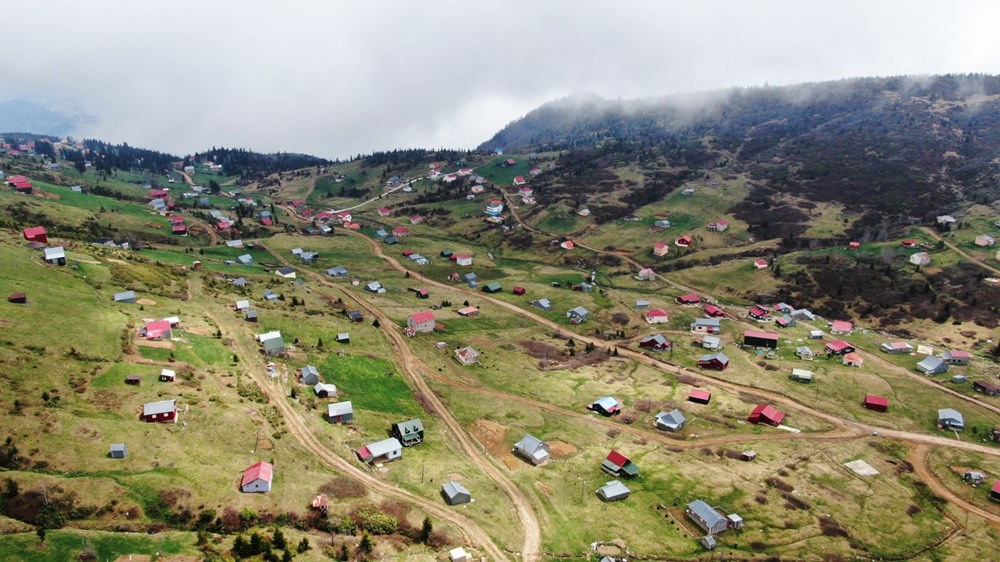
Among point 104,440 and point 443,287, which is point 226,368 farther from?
point 443,287

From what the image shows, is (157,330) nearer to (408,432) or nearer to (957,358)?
(408,432)

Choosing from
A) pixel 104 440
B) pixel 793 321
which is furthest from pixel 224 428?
pixel 793 321

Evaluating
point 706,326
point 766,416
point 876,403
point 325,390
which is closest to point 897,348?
point 876,403

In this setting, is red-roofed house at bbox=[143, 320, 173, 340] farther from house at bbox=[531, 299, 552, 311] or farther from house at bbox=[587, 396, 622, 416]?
house at bbox=[531, 299, 552, 311]

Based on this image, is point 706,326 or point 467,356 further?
point 706,326

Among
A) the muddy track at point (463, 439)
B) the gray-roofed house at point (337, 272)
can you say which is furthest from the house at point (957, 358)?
the gray-roofed house at point (337, 272)
